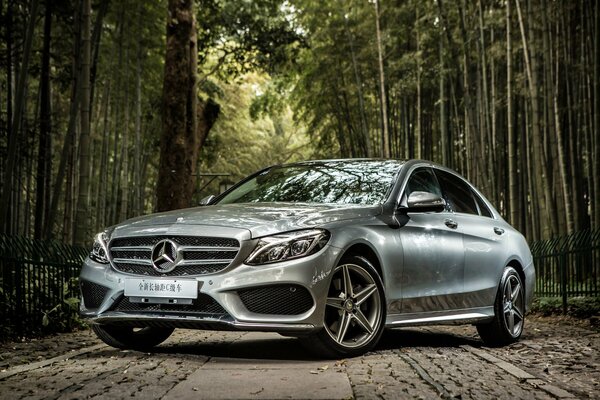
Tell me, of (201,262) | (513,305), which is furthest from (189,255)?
(513,305)

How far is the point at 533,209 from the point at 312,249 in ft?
44.0

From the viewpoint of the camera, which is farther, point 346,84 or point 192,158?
point 346,84

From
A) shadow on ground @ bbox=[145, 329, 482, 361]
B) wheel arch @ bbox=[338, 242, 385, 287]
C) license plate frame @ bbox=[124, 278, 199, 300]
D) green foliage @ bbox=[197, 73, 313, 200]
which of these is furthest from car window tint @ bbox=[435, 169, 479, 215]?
green foliage @ bbox=[197, 73, 313, 200]

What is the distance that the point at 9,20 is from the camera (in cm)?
1215

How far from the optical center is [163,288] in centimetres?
501

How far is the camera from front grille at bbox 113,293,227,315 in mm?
4902

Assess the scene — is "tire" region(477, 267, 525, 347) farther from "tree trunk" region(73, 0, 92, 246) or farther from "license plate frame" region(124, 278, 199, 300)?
"tree trunk" region(73, 0, 92, 246)

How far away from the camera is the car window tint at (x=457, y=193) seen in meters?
6.88

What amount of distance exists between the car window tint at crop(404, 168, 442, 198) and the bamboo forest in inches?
172

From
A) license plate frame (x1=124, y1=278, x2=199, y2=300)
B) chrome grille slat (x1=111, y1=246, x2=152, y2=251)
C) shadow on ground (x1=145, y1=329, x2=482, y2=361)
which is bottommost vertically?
shadow on ground (x1=145, y1=329, x2=482, y2=361)

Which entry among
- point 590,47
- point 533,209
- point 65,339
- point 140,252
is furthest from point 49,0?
point 533,209

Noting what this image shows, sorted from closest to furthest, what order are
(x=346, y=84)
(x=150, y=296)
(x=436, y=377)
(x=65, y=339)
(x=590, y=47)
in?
1. (x=436, y=377)
2. (x=150, y=296)
3. (x=65, y=339)
4. (x=590, y=47)
5. (x=346, y=84)

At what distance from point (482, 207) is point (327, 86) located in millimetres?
17818

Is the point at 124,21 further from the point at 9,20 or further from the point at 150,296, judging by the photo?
the point at 150,296
